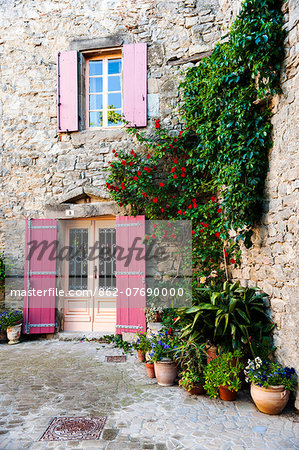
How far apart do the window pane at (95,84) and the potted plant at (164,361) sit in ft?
14.6

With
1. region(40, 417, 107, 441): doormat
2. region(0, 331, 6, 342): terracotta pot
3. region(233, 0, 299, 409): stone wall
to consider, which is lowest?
region(0, 331, 6, 342): terracotta pot

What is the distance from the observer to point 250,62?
3.65 metres

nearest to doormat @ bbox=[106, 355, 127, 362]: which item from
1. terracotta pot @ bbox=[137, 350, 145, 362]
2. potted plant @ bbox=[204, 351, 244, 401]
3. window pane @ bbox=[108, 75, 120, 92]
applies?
terracotta pot @ bbox=[137, 350, 145, 362]

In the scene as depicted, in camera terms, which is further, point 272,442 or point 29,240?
point 29,240

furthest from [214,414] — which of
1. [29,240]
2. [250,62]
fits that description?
[29,240]

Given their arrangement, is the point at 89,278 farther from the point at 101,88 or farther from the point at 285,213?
the point at 285,213

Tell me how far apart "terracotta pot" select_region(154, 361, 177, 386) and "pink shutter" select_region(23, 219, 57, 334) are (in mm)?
2555

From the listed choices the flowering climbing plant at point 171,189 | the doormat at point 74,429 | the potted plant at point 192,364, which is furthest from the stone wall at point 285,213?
the doormat at point 74,429

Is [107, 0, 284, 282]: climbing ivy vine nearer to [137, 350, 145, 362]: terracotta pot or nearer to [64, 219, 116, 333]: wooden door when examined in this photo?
[64, 219, 116, 333]: wooden door

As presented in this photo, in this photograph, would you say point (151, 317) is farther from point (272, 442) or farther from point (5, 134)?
point (5, 134)

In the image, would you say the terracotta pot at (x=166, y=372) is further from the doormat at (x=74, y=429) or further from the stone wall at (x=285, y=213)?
the stone wall at (x=285, y=213)

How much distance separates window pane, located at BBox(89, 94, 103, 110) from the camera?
6.04 metres

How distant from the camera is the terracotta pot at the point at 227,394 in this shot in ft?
10.9

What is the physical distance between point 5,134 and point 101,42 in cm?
233
